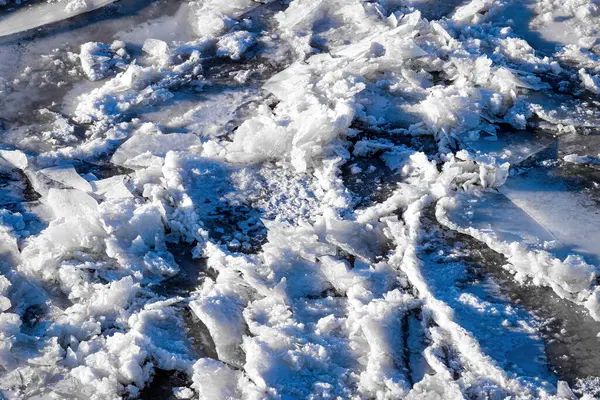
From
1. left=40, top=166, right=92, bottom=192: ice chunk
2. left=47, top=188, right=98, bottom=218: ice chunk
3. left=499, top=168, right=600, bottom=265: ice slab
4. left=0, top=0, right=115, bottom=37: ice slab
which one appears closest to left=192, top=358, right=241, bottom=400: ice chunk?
left=47, top=188, right=98, bottom=218: ice chunk

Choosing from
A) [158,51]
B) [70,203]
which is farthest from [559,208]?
[158,51]

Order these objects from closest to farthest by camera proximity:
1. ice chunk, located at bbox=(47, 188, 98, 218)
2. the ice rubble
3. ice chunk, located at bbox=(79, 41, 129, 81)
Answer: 1. the ice rubble
2. ice chunk, located at bbox=(47, 188, 98, 218)
3. ice chunk, located at bbox=(79, 41, 129, 81)

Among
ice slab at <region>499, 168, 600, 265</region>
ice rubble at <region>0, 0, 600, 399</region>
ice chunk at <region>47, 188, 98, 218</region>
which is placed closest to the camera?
ice rubble at <region>0, 0, 600, 399</region>

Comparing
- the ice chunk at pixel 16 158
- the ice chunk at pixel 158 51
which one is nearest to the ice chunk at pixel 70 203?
the ice chunk at pixel 16 158

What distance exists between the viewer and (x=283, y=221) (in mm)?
3785

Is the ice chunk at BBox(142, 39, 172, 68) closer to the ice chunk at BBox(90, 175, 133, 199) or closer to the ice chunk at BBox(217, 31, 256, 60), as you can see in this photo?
the ice chunk at BBox(217, 31, 256, 60)

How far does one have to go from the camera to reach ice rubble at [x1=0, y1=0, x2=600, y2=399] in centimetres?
302

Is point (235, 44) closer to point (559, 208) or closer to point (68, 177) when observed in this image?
point (68, 177)

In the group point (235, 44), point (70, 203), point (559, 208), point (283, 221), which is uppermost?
point (235, 44)

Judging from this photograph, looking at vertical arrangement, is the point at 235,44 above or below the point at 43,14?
below

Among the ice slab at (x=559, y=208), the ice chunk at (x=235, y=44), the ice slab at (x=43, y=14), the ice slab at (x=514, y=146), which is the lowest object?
the ice slab at (x=559, y=208)

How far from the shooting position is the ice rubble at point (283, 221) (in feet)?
9.92

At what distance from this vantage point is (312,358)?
303 centimetres

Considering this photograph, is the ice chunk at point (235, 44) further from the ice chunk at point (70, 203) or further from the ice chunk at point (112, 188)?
the ice chunk at point (70, 203)
